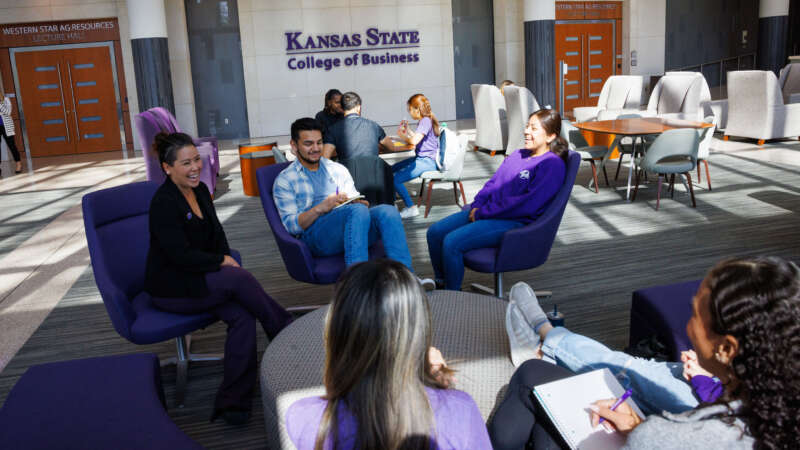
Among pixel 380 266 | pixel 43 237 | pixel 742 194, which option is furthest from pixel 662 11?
pixel 380 266

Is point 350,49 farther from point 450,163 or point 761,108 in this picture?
point 450,163

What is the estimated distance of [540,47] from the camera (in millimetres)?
13883

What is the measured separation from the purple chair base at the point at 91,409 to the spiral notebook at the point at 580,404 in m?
1.10

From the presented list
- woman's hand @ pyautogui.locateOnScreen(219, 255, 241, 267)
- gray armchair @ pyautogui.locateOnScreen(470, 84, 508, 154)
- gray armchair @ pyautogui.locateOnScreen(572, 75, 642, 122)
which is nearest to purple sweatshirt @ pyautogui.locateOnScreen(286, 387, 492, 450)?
woman's hand @ pyautogui.locateOnScreen(219, 255, 241, 267)

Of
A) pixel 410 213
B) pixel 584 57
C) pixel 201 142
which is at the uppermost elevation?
pixel 584 57

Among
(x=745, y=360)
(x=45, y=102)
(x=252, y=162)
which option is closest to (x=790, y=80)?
(x=252, y=162)

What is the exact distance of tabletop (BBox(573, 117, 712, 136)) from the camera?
7.07 m

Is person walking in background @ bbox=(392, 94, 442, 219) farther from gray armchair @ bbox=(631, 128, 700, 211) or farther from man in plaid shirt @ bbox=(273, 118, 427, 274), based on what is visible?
man in plaid shirt @ bbox=(273, 118, 427, 274)

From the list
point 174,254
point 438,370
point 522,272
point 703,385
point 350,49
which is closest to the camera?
point 438,370

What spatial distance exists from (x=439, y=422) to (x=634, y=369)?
3.20ft

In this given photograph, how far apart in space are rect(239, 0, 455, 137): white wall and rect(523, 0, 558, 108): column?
7.65ft

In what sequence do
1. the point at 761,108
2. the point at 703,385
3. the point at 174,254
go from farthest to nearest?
the point at 761,108, the point at 174,254, the point at 703,385

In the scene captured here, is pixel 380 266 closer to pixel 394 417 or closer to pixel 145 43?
pixel 394 417

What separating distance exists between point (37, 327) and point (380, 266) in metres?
3.86
